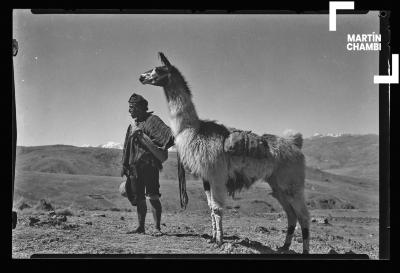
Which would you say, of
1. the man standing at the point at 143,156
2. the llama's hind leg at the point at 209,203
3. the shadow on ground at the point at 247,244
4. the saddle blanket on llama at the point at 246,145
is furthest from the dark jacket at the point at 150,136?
the shadow on ground at the point at 247,244

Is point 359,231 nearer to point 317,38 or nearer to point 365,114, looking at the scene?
point 365,114

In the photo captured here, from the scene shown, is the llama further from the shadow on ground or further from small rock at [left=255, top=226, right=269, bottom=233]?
small rock at [left=255, top=226, right=269, bottom=233]

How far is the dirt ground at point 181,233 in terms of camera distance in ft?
39.4

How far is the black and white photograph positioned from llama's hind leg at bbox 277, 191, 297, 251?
0.06 feet

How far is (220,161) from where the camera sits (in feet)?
38.9

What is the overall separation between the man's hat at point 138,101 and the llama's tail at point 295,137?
2.58m

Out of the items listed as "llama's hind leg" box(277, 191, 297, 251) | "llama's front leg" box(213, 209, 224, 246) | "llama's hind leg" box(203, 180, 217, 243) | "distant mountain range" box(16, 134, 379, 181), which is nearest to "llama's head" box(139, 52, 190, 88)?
"distant mountain range" box(16, 134, 379, 181)

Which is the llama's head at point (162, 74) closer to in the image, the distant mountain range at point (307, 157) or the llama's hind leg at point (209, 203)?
the distant mountain range at point (307, 157)

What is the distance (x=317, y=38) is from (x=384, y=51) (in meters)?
1.21

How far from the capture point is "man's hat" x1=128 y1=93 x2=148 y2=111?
1219 centimetres

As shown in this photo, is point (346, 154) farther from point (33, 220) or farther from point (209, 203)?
point (33, 220)

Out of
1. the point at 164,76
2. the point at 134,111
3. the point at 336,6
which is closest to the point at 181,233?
the point at 134,111

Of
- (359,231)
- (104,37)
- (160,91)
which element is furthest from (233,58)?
(359,231)

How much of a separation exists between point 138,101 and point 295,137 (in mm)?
2889
